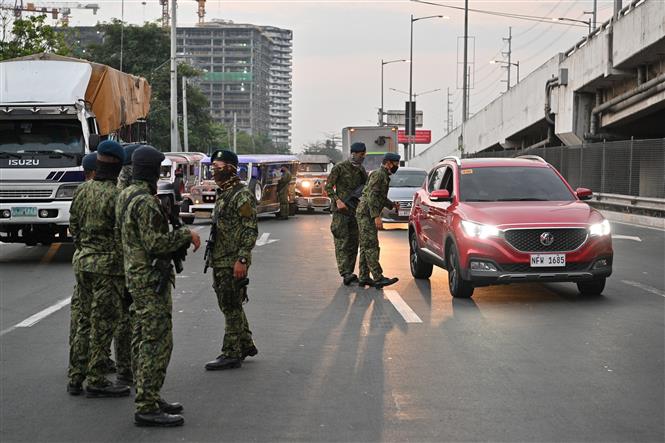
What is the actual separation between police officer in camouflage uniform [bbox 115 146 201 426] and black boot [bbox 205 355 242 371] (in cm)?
153

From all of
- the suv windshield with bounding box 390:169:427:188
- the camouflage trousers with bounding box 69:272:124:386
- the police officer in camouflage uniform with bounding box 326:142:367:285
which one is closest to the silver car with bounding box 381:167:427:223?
the suv windshield with bounding box 390:169:427:188

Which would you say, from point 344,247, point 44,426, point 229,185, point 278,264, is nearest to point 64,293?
point 344,247

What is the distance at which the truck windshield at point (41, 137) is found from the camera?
56.4 feet

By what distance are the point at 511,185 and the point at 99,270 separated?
273 inches

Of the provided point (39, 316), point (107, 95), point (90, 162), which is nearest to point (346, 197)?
point (39, 316)

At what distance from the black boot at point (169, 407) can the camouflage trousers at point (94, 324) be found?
2.69ft

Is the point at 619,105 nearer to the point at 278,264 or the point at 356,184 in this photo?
the point at 278,264

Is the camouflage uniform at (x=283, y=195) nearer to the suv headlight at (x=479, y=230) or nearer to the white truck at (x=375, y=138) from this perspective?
the white truck at (x=375, y=138)

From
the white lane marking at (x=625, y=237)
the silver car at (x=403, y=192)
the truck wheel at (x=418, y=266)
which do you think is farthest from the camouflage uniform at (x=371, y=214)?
the silver car at (x=403, y=192)

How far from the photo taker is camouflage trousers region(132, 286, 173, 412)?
20.4ft

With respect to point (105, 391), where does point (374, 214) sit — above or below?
above

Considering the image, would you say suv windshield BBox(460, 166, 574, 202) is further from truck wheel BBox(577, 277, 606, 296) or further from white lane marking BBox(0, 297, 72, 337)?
white lane marking BBox(0, 297, 72, 337)

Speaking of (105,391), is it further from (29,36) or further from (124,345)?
(29,36)

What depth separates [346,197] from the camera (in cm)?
1320
